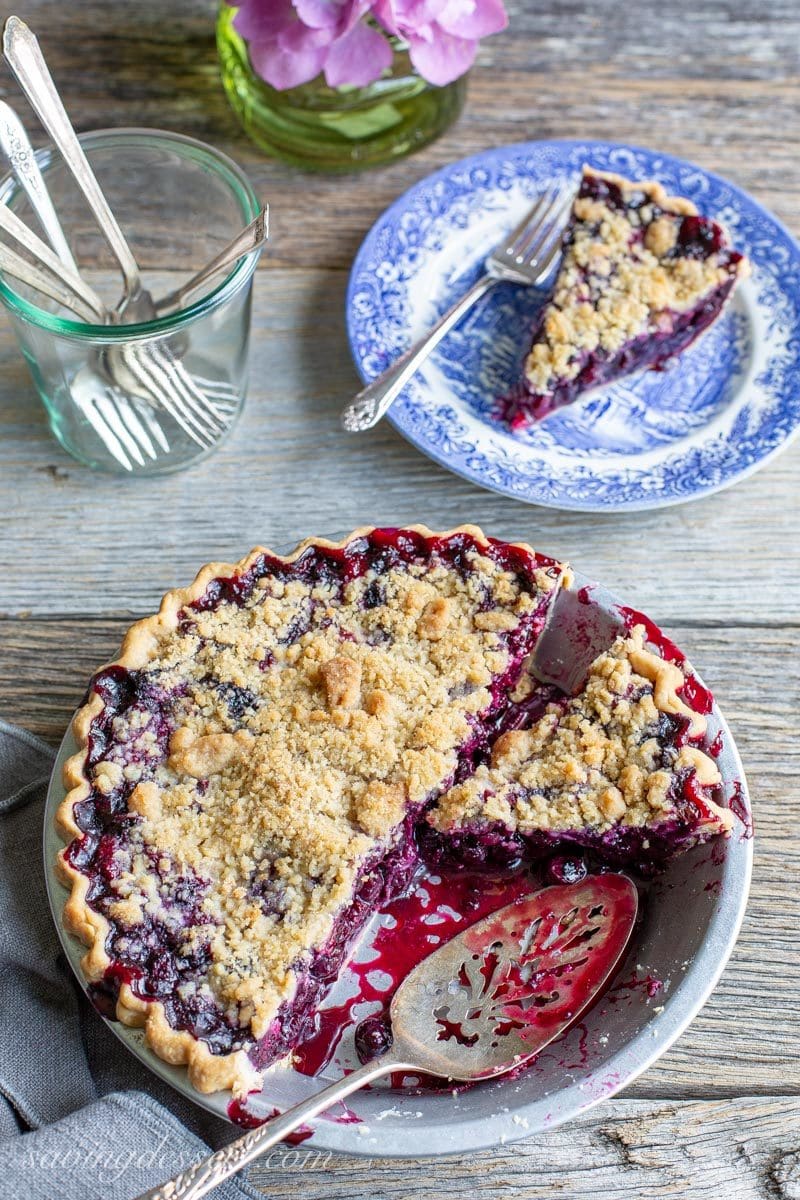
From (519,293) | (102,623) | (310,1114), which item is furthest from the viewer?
(519,293)

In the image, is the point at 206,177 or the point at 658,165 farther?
the point at 658,165

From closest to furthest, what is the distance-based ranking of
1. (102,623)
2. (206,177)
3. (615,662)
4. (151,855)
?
(151,855) → (615,662) → (102,623) → (206,177)

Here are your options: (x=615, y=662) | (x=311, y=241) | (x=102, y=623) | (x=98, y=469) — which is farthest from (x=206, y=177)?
(x=615, y=662)

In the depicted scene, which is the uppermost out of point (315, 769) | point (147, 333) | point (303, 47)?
point (303, 47)

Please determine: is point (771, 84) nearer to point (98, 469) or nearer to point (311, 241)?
point (311, 241)

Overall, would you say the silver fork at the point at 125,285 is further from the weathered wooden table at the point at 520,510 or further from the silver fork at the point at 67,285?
the weathered wooden table at the point at 520,510

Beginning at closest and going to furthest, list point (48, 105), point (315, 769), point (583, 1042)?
point (583, 1042), point (315, 769), point (48, 105)

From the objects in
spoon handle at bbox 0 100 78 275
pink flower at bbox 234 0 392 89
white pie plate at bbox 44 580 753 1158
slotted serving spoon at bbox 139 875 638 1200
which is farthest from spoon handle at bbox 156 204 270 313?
slotted serving spoon at bbox 139 875 638 1200

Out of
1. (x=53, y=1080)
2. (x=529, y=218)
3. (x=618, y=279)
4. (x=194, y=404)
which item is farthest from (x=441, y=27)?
(x=53, y=1080)

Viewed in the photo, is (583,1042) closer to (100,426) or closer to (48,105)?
(100,426)
